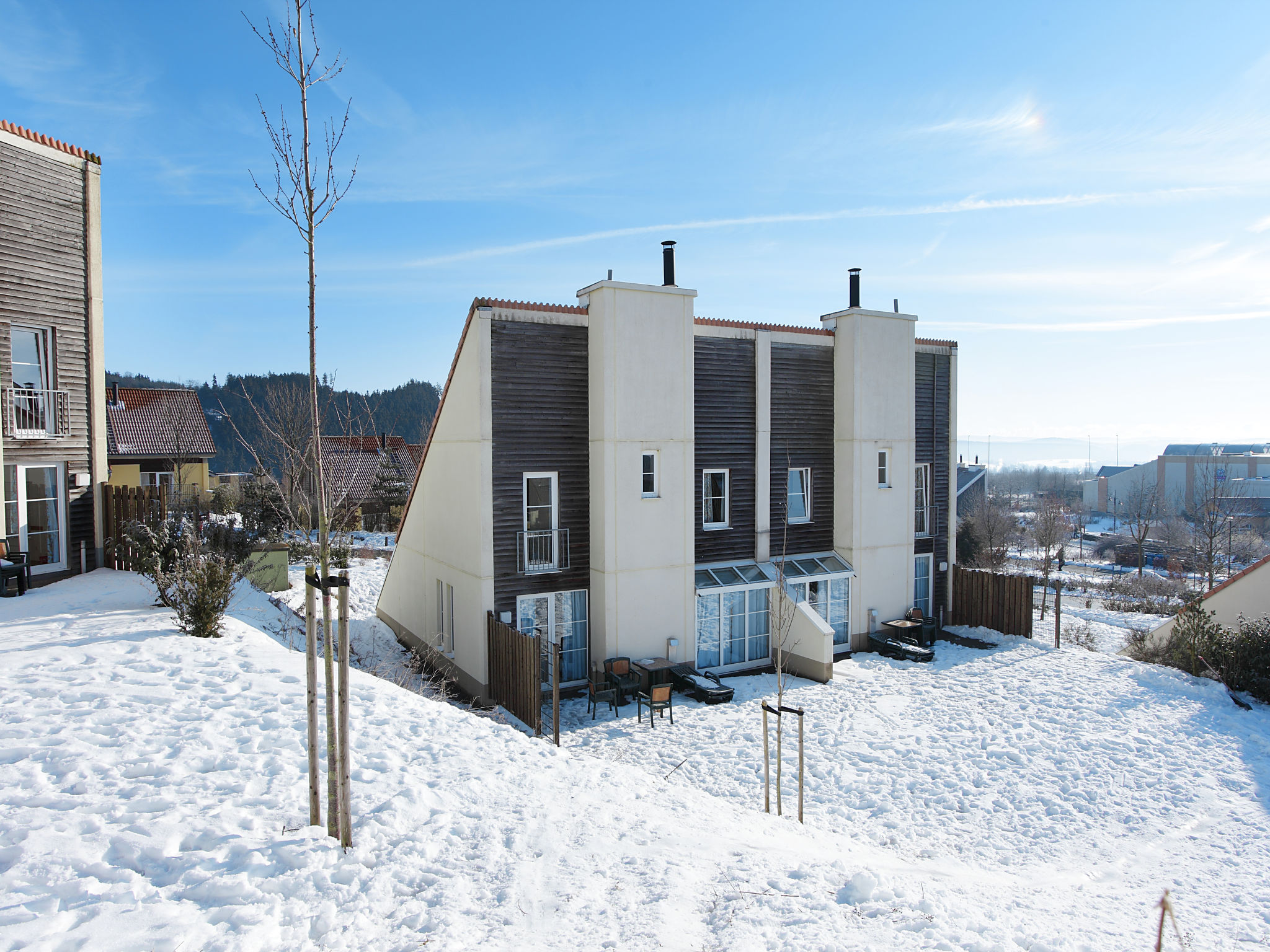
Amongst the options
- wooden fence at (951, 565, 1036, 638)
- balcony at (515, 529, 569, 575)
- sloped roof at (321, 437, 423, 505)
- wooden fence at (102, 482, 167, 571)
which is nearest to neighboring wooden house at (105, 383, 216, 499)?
sloped roof at (321, 437, 423, 505)

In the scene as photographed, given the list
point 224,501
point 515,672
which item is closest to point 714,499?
point 515,672

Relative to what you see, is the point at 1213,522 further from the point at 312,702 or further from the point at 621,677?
the point at 312,702

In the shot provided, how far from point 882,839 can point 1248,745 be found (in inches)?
312

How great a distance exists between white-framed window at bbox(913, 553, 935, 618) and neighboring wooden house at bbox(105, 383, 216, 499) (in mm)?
29815

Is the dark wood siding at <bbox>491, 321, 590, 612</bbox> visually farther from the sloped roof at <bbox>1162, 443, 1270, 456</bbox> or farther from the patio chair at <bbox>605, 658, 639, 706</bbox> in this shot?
the sloped roof at <bbox>1162, 443, 1270, 456</bbox>

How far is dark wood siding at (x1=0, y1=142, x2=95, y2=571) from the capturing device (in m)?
12.0

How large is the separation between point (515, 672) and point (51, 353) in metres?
10.5

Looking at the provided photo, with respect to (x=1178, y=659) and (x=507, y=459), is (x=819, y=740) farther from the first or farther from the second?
(x=1178, y=659)

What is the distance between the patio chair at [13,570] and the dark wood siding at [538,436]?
768cm

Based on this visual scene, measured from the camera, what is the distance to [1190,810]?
372 inches

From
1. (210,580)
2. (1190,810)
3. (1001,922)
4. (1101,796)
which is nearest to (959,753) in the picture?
(1101,796)

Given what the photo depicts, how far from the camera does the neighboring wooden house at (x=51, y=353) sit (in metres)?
12.1

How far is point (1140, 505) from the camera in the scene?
52312 millimetres

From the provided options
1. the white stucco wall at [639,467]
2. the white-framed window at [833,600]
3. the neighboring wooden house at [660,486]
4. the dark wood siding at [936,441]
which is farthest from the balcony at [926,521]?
the white stucco wall at [639,467]
